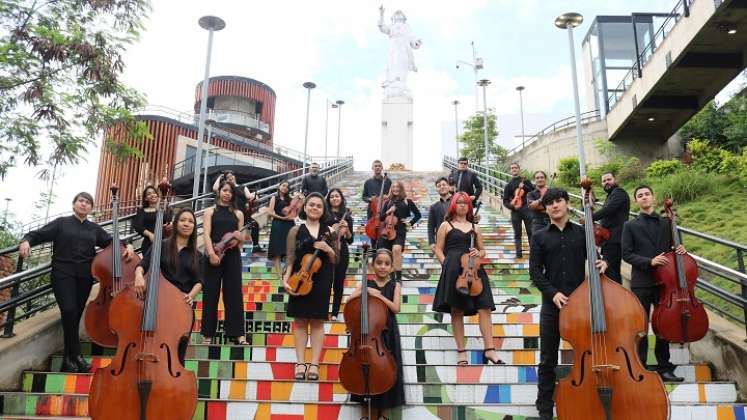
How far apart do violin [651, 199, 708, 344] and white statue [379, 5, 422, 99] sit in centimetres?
2710

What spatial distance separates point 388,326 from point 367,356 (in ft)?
1.23

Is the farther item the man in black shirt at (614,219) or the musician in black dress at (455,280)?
the man in black shirt at (614,219)

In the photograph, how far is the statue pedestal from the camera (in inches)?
1178

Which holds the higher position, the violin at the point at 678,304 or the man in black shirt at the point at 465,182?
the man in black shirt at the point at 465,182

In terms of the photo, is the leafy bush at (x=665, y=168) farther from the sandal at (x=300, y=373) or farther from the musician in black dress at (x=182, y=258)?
the musician in black dress at (x=182, y=258)

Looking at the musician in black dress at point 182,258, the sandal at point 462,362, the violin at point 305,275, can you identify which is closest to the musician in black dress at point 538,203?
the sandal at point 462,362

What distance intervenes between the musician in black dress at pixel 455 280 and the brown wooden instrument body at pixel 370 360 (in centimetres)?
108

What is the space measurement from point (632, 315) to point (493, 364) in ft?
5.39

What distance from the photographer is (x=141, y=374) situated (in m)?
2.75

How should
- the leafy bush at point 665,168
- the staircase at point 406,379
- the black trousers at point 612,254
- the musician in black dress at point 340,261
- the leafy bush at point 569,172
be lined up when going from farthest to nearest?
the leafy bush at point 569,172
the leafy bush at point 665,168
the black trousers at point 612,254
the musician in black dress at point 340,261
the staircase at point 406,379

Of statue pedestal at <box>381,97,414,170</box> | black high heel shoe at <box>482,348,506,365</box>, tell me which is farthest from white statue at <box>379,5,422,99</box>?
black high heel shoe at <box>482,348,506,365</box>

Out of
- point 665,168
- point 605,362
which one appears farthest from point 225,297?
point 665,168

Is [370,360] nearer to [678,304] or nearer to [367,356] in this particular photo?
[367,356]

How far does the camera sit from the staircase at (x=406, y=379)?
138 inches
